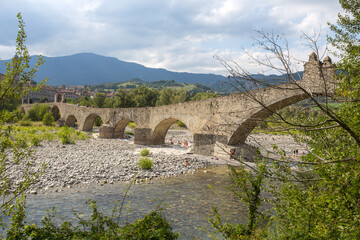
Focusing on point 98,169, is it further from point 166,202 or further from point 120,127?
point 120,127

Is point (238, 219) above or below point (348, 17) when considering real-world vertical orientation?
below

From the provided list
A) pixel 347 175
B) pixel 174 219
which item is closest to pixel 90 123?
pixel 174 219

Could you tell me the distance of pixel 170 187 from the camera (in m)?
10.7

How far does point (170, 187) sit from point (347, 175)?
8652 mm

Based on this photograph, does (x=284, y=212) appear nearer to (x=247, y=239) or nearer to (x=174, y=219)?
(x=247, y=239)

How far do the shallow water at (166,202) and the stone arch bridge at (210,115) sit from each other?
263cm

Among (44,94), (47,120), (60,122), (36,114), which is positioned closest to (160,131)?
(47,120)

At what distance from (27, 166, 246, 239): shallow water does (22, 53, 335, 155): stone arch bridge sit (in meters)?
2.63

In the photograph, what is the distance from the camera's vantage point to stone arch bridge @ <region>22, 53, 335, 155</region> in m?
11.6

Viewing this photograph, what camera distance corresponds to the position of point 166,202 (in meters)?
8.85

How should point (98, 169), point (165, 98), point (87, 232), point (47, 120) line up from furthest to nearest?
point (165, 98) → point (47, 120) → point (98, 169) → point (87, 232)

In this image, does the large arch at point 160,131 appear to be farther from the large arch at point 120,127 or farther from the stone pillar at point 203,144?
the stone pillar at point 203,144

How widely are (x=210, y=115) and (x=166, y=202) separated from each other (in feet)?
A: 33.3

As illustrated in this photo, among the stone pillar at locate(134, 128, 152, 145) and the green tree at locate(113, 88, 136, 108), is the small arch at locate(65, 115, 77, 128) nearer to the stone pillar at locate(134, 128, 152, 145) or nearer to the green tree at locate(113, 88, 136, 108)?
the green tree at locate(113, 88, 136, 108)
